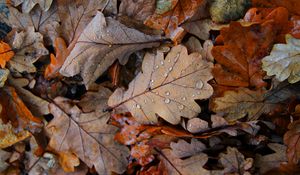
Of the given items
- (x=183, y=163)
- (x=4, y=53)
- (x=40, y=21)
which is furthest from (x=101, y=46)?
(x=183, y=163)

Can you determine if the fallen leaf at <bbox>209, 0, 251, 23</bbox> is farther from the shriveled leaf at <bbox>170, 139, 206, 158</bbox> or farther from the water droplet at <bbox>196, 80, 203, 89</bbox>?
the shriveled leaf at <bbox>170, 139, 206, 158</bbox>

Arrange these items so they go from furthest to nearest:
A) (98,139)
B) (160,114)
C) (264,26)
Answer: (98,139), (160,114), (264,26)

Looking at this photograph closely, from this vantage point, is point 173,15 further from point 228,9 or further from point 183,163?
point 183,163

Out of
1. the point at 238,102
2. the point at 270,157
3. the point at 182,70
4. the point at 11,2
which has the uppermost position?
the point at 11,2

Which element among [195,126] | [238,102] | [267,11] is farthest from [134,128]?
[267,11]

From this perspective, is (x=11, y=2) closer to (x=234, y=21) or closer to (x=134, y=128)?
(x=134, y=128)

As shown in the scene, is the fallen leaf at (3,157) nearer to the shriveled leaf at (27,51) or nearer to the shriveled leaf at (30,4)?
the shriveled leaf at (27,51)
